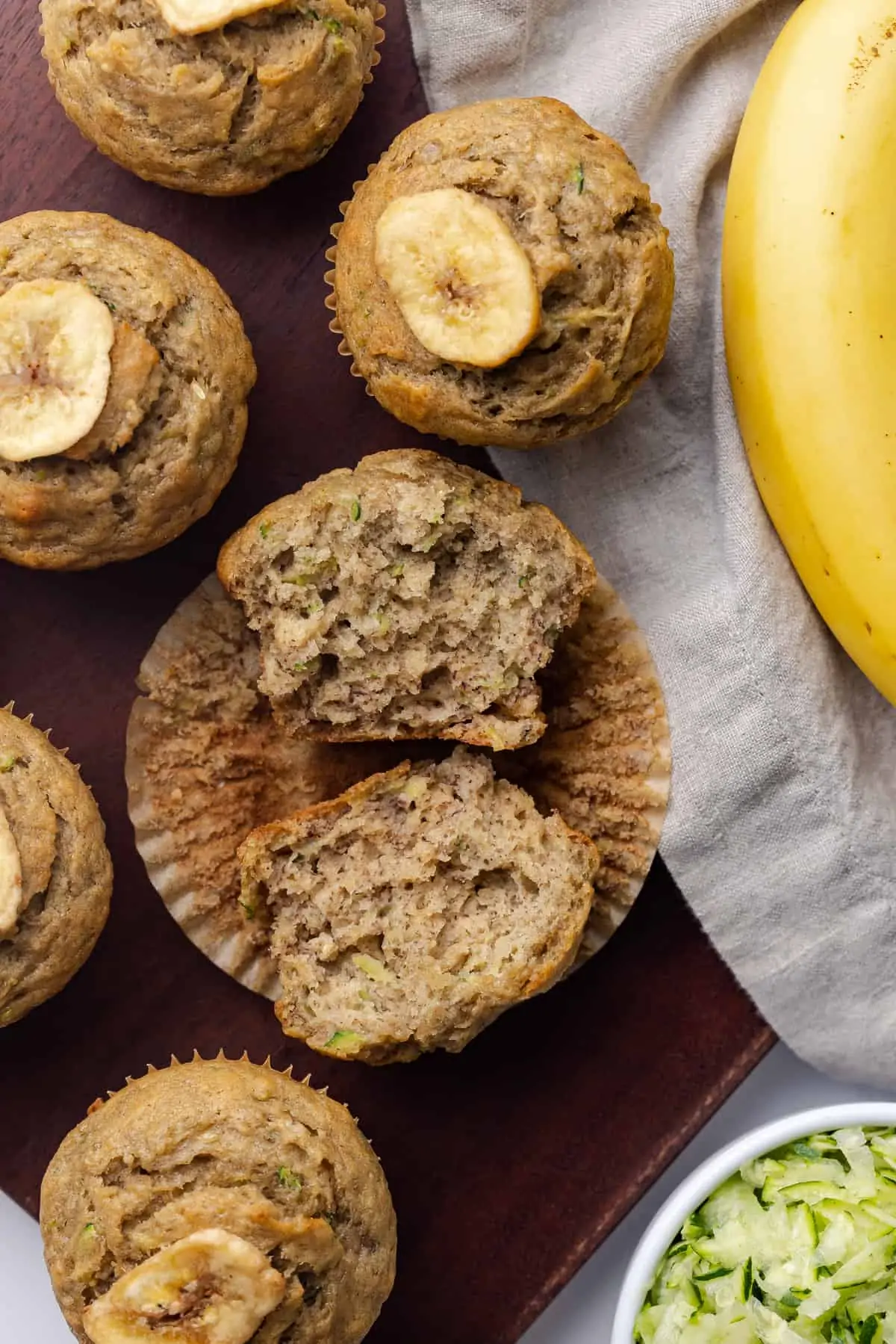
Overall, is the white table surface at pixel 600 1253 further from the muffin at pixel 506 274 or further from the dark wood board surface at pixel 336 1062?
the muffin at pixel 506 274

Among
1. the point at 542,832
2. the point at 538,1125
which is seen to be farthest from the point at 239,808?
the point at 538,1125

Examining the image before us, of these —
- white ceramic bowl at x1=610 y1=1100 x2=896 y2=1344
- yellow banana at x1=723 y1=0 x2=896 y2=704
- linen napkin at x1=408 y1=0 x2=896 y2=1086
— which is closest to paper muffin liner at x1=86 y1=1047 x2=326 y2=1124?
white ceramic bowl at x1=610 y1=1100 x2=896 y2=1344

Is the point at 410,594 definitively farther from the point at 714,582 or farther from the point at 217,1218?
the point at 217,1218

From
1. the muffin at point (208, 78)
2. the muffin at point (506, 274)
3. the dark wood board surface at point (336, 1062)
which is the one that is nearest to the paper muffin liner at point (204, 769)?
the dark wood board surface at point (336, 1062)

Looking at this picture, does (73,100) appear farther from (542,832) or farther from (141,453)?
(542,832)

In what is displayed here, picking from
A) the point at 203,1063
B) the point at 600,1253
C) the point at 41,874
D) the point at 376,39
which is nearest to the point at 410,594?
the point at 41,874

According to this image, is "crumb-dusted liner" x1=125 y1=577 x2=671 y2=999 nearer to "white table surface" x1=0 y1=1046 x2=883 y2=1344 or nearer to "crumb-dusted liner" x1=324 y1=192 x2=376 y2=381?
"crumb-dusted liner" x1=324 y1=192 x2=376 y2=381
